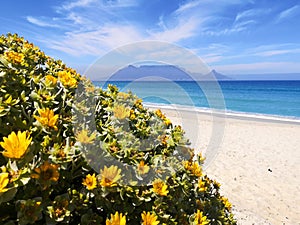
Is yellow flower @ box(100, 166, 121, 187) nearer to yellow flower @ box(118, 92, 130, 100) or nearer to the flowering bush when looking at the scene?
the flowering bush

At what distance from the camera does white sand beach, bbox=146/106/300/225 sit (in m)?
4.22

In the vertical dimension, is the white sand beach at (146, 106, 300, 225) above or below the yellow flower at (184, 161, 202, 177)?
below

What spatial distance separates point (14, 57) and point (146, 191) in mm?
1152

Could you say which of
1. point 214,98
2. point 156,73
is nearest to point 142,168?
point 156,73

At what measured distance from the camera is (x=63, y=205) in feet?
3.32

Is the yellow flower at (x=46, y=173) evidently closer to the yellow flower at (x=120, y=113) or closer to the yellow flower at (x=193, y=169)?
the yellow flower at (x=120, y=113)

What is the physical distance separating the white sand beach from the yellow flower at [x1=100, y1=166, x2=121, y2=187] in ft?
4.11

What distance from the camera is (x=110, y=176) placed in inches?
43.0

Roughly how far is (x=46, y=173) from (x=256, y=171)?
6.45 metres

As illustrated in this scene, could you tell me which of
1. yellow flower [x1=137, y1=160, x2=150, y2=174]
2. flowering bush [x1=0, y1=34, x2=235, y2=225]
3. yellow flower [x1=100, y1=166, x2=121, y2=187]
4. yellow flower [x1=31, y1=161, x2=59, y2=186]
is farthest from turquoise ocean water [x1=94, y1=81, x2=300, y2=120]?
yellow flower [x1=31, y1=161, x2=59, y2=186]

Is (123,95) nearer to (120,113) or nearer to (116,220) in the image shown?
(120,113)

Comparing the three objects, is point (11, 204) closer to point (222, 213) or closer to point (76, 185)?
point (76, 185)

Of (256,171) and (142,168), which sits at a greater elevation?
(142,168)

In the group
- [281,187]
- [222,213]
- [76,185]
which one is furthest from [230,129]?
[76,185]
